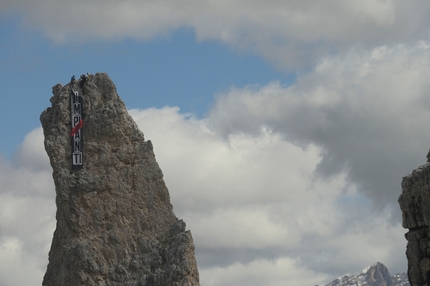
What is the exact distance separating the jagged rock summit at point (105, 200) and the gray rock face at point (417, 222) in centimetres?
1550

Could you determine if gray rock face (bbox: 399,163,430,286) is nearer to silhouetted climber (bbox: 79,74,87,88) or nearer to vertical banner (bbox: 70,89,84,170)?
vertical banner (bbox: 70,89,84,170)

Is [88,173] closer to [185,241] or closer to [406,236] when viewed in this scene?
[185,241]

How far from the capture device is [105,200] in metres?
70.9

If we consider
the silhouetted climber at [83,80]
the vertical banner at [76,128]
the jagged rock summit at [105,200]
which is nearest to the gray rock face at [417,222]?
the jagged rock summit at [105,200]

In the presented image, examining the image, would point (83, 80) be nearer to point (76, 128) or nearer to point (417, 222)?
point (76, 128)

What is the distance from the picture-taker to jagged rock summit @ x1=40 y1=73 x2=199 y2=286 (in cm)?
6906

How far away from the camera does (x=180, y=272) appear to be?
2630 inches

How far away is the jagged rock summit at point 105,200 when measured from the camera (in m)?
69.1

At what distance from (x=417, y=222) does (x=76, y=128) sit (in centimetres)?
2687

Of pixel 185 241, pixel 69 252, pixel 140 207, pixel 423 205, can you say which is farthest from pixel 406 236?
pixel 69 252

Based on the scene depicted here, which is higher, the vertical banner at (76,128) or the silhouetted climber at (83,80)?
the silhouetted climber at (83,80)

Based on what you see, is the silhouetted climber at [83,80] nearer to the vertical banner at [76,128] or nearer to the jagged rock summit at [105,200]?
the jagged rock summit at [105,200]

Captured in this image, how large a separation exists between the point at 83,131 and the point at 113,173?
A: 4097 mm

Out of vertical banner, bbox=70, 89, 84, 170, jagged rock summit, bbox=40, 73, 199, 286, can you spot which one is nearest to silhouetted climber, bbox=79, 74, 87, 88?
jagged rock summit, bbox=40, 73, 199, 286
